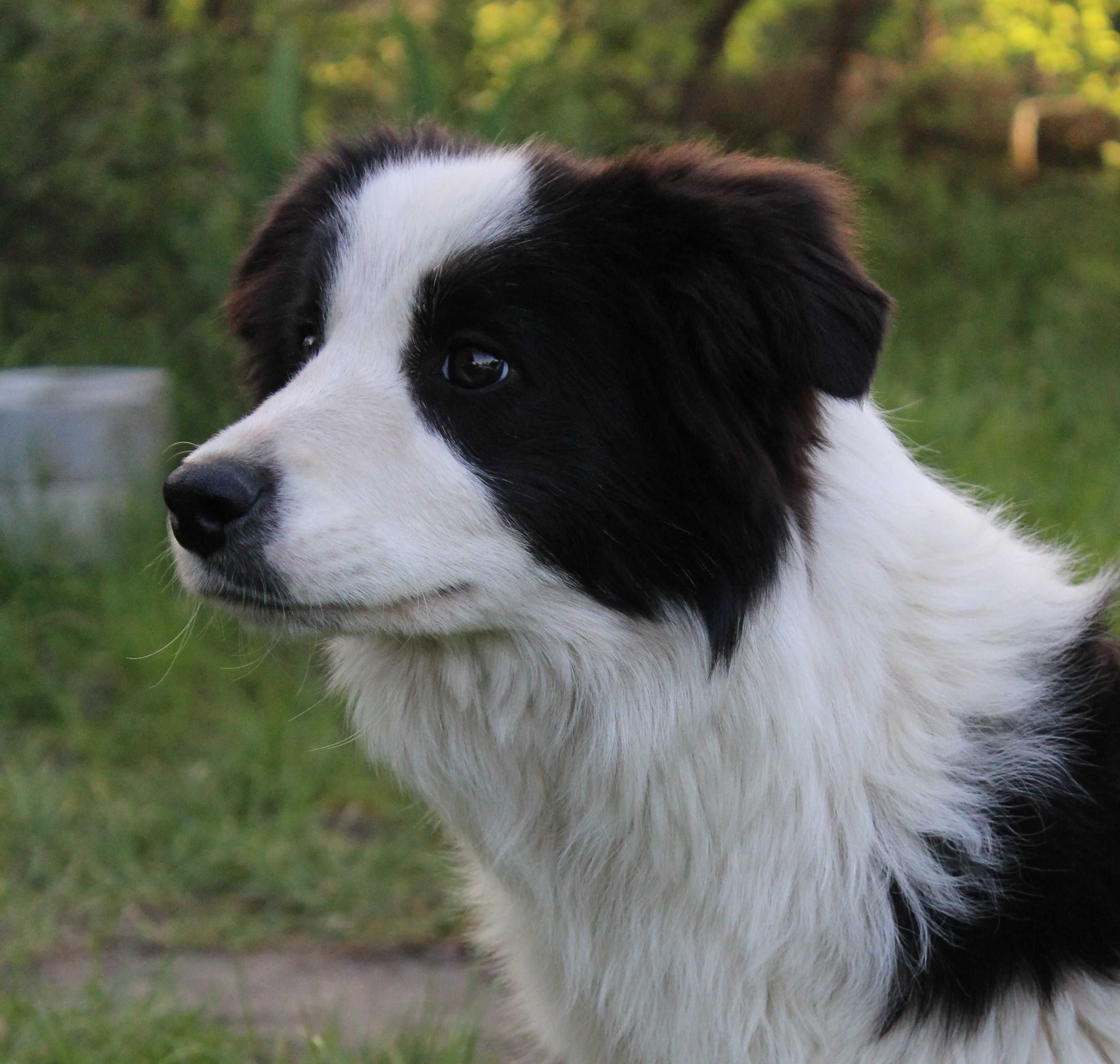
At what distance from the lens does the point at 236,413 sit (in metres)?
5.25

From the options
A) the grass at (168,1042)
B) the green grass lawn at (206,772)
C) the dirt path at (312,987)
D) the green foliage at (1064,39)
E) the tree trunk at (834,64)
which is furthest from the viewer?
the tree trunk at (834,64)

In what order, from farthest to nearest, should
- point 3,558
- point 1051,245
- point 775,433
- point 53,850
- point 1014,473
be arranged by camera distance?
point 1051,245, point 1014,473, point 3,558, point 53,850, point 775,433

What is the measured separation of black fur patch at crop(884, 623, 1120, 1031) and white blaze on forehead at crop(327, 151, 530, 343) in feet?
3.69

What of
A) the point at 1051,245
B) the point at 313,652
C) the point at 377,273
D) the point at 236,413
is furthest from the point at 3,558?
the point at 1051,245

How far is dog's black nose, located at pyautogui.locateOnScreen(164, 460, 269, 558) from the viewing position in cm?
183

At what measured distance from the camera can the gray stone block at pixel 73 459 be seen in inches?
184

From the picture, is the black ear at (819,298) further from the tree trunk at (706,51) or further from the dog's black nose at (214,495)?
the tree trunk at (706,51)

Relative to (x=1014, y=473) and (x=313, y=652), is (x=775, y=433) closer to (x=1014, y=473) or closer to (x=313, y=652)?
(x=313, y=652)

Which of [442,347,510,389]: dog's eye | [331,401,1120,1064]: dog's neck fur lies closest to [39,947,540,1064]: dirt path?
[331,401,1120,1064]: dog's neck fur

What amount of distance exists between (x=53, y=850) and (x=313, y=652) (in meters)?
1.15

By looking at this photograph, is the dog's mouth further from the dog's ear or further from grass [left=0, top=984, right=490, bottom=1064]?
grass [left=0, top=984, right=490, bottom=1064]

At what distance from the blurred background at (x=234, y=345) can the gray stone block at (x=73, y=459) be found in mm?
55

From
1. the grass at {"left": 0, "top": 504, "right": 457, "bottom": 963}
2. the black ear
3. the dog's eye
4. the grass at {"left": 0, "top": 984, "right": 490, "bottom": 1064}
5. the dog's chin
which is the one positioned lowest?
the grass at {"left": 0, "top": 504, "right": 457, "bottom": 963}

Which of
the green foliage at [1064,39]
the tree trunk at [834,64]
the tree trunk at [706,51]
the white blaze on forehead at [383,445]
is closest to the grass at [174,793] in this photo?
the white blaze on forehead at [383,445]
